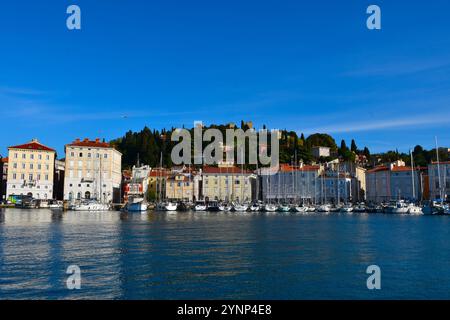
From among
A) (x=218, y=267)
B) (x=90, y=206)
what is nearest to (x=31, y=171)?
(x=90, y=206)

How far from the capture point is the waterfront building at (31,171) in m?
78.2

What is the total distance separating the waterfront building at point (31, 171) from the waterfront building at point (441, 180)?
7499cm

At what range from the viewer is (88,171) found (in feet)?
273

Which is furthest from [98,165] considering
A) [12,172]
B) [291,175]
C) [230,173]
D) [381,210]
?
[381,210]

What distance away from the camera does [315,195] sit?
9281cm

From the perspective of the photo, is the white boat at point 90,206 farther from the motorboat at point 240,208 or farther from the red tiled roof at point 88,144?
the motorboat at point 240,208

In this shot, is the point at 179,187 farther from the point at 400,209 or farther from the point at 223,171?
the point at 400,209

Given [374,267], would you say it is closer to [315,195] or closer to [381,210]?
[381,210]

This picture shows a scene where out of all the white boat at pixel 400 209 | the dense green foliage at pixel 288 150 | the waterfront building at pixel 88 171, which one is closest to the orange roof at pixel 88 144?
the waterfront building at pixel 88 171

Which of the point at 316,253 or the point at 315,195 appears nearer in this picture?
the point at 316,253

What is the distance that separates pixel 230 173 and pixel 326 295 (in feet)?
263

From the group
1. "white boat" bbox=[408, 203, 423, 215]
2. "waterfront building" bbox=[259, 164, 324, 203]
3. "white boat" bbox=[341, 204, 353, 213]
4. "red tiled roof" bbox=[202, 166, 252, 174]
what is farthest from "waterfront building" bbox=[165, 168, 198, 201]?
"white boat" bbox=[408, 203, 423, 215]

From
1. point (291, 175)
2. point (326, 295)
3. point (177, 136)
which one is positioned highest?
point (177, 136)

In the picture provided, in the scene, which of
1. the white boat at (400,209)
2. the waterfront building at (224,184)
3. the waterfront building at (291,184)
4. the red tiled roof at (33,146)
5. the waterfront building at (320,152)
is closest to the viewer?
the white boat at (400,209)
